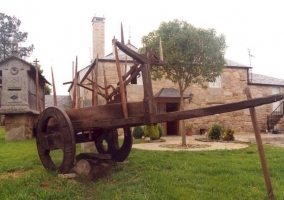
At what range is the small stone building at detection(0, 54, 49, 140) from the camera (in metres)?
13.4

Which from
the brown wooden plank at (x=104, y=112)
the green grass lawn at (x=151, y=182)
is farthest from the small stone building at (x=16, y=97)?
the brown wooden plank at (x=104, y=112)

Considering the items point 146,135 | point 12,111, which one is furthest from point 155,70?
point 12,111

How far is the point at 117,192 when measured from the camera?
4320 mm

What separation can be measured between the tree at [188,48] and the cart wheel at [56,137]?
19.8 feet

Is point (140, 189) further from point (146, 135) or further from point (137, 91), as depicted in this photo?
point (137, 91)

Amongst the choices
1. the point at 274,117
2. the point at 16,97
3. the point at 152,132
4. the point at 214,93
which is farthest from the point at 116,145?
the point at 274,117

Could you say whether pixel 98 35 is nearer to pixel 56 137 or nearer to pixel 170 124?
pixel 170 124

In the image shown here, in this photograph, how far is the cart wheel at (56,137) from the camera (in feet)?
16.0

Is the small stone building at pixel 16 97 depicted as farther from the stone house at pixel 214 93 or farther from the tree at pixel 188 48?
the tree at pixel 188 48

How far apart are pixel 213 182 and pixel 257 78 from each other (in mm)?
17350

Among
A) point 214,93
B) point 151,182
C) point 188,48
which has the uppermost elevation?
point 188,48

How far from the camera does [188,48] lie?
34.3ft

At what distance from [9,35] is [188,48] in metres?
27.3

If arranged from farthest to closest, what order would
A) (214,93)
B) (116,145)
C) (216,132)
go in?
(214,93)
(216,132)
(116,145)
